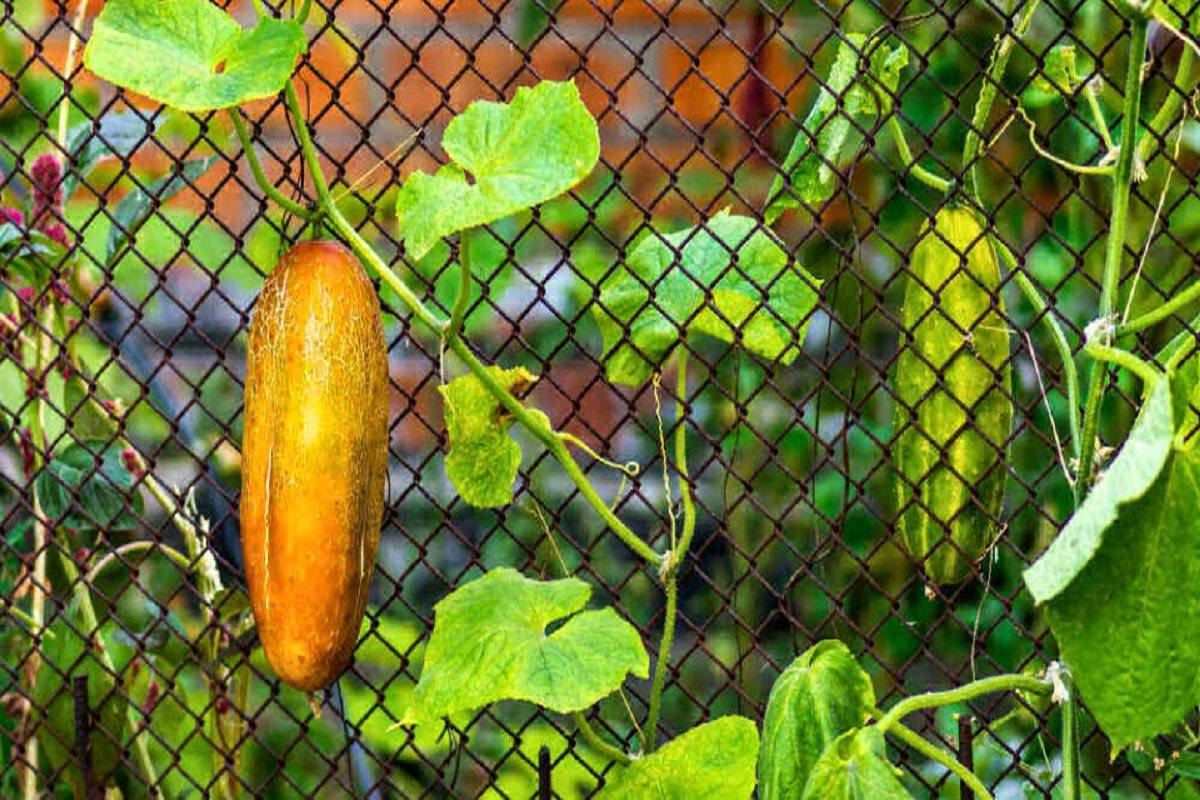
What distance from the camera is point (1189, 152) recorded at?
6.84ft

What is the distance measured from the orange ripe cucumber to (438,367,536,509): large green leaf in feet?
0.31

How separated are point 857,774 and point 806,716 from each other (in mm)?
93

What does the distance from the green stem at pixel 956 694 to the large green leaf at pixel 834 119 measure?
12.8 inches

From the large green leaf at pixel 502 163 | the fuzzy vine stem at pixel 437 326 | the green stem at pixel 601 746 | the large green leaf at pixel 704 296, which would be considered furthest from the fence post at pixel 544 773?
the large green leaf at pixel 502 163

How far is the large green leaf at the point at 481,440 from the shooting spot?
1.26m

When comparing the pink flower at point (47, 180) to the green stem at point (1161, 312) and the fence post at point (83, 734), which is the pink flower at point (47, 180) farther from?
the green stem at point (1161, 312)

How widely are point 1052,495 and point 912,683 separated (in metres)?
0.38

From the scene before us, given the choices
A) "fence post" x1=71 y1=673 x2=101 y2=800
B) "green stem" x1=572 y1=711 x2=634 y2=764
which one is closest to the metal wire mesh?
"fence post" x1=71 y1=673 x2=101 y2=800

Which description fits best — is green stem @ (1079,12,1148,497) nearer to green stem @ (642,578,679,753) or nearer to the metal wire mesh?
green stem @ (642,578,679,753)

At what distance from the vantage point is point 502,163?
112 cm

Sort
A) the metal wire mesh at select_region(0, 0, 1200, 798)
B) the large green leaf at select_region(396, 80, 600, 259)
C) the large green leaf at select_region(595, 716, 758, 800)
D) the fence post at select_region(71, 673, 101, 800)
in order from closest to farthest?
the large green leaf at select_region(396, 80, 600, 259) → the large green leaf at select_region(595, 716, 758, 800) → the fence post at select_region(71, 673, 101, 800) → the metal wire mesh at select_region(0, 0, 1200, 798)

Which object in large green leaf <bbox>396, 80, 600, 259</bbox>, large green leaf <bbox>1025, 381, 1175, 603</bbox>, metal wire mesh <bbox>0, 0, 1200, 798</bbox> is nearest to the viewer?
large green leaf <bbox>1025, 381, 1175, 603</bbox>

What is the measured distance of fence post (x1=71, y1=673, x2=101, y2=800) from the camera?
1399mm

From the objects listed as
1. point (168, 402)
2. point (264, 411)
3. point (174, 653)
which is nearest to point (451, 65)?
point (168, 402)
